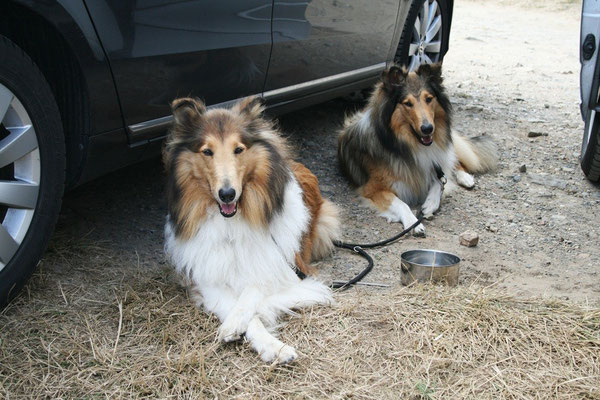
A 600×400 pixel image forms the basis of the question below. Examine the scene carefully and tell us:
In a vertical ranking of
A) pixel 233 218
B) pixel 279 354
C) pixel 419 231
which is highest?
pixel 233 218

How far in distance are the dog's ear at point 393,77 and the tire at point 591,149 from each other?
1.56 metres

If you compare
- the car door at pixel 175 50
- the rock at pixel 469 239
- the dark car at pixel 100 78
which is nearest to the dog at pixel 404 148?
the rock at pixel 469 239

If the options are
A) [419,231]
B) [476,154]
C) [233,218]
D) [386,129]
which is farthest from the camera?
[476,154]

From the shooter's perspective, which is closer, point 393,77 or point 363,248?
point 363,248

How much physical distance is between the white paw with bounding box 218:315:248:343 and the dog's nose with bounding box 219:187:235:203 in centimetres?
62

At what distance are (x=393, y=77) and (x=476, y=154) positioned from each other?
4.39 feet

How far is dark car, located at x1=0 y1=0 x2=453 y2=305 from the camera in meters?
3.01

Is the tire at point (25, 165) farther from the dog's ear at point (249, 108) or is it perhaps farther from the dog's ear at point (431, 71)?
the dog's ear at point (431, 71)

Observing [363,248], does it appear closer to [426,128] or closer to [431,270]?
[431,270]

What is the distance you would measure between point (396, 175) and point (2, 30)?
11.5ft

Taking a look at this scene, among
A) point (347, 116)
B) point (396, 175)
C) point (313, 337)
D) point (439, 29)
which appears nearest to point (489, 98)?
point (439, 29)

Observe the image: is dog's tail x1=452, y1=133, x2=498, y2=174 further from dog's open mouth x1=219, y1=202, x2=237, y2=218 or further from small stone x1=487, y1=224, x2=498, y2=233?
dog's open mouth x1=219, y1=202, x2=237, y2=218

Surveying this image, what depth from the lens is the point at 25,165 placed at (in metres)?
3.09

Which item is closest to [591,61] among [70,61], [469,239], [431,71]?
[431,71]
